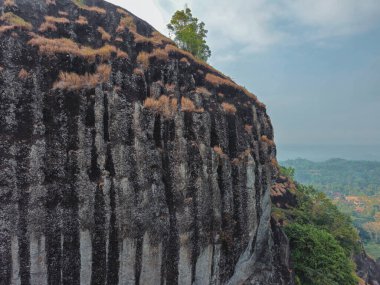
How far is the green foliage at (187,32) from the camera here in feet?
136

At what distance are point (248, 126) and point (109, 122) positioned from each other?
576 inches

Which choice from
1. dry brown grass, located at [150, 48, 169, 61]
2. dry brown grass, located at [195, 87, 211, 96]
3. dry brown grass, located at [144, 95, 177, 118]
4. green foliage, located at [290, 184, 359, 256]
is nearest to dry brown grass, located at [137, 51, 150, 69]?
dry brown grass, located at [150, 48, 169, 61]

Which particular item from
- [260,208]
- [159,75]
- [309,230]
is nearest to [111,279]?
[260,208]

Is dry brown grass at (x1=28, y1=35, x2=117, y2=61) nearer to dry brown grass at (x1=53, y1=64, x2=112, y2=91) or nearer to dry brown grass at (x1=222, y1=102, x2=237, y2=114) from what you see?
dry brown grass at (x1=53, y1=64, x2=112, y2=91)

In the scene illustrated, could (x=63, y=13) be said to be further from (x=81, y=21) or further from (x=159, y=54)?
(x=159, y=54)

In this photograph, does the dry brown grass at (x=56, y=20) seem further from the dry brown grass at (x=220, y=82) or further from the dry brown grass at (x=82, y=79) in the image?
the dry brown grass at (x=220, y=82)

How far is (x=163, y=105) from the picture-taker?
21453mm

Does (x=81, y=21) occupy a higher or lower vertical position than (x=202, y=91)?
higher

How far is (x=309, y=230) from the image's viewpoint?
32.9 metres

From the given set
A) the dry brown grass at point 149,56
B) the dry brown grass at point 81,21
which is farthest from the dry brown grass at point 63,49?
the dry brown grass at point 81,21

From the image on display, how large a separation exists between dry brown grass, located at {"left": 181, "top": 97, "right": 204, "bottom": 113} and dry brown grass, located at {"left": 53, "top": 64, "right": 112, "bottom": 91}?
20.8 feet

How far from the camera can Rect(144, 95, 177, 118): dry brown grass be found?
20767 millimetres

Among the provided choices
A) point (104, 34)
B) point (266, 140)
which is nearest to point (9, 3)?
point (104, 34)

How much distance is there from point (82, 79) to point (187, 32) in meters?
26.1
